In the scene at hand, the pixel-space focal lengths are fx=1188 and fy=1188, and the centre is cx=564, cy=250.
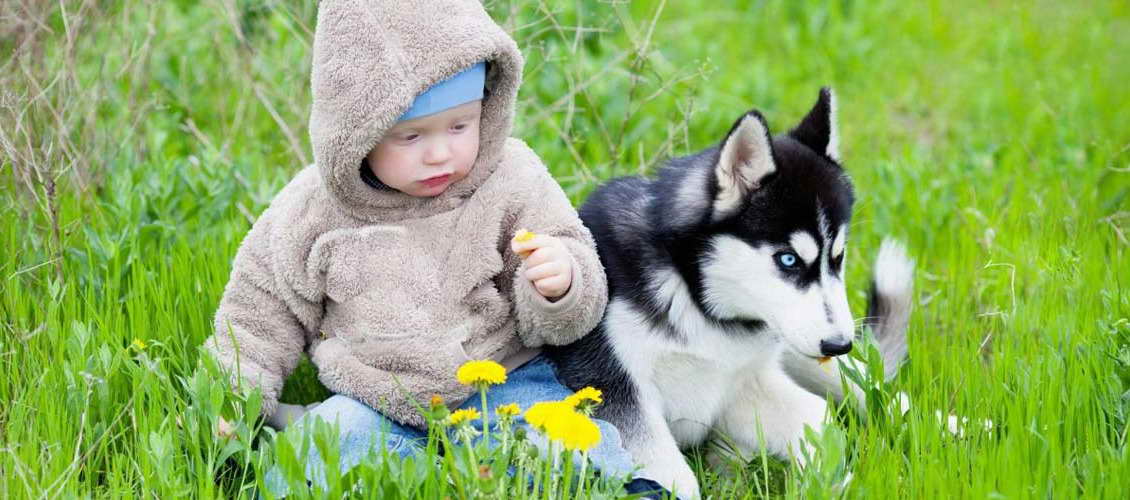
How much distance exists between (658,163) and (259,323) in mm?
1609

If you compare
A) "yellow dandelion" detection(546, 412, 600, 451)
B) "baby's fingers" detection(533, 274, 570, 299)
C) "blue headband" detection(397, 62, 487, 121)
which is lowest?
"yellow dandelion" detection(546, 412, 600, 451)

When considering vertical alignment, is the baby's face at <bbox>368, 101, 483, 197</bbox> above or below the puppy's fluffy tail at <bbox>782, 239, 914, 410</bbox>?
above

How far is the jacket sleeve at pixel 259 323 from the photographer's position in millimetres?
3227

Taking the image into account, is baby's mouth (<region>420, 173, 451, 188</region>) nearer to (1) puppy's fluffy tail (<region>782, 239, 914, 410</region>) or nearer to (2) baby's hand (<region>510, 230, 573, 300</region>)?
(2) baby's hand (<region>510, 230, 573, 300</region>)

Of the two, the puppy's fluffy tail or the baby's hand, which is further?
the puppy's fluffy tail

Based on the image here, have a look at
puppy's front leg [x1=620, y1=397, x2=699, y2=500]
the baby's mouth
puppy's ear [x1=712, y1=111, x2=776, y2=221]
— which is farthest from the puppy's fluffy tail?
the baby's mouth

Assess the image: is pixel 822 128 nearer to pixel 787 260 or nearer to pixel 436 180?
pixel 787 260

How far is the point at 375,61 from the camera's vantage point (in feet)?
9.66

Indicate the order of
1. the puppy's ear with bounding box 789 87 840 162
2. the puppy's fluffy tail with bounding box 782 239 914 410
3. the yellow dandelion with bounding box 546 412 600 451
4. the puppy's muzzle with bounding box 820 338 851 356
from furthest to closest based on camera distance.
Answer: the puppy's fluffy tail with bounding box 782 239 914 410 < the puppy's ear with bounding box 789 87 840 162 < the puppy's muzzle with bounding box 820 338 851 356 < the yellow dandelion with bounding box 546 412 600 451

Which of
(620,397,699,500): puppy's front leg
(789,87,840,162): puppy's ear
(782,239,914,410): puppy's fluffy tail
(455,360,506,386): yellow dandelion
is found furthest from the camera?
(782,239,914,410): puppy's fluffy tail

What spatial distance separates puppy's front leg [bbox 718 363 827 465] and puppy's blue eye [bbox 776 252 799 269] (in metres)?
0.55

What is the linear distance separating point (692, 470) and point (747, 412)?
24 cm

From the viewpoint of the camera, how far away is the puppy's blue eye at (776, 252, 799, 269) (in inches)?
122

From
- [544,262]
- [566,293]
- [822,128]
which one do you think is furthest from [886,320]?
[544,262]
